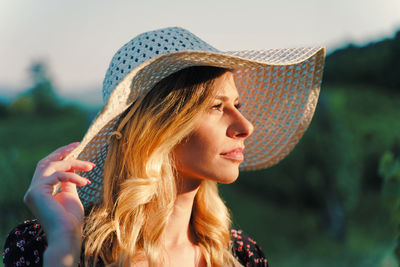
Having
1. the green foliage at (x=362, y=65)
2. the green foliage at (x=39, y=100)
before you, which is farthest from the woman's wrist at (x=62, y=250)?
the green foliage at (x=39, y=100)

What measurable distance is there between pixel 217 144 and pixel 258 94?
0.67 meters

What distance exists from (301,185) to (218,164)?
762cm

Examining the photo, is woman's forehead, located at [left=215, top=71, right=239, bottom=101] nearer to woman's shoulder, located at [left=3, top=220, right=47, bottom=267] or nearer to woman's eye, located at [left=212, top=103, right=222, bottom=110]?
woman's eye, located at [left=212, top=103, right=222, bottom=110]

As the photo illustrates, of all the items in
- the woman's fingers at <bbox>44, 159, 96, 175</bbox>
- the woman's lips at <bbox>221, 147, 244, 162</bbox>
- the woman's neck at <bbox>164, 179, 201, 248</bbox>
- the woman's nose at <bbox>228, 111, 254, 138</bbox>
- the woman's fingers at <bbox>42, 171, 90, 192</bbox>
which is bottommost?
the woman's neck at <bbox>164, 179, 201, 248</bbox>

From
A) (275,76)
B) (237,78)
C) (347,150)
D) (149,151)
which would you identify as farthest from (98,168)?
(347,150)

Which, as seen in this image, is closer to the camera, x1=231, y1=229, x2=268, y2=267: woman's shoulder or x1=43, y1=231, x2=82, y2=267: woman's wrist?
x1=43, y1=231, x2=82, y2=267: woman's wrist

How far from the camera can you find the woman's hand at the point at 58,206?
1605 mm

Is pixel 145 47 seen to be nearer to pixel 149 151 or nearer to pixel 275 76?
pixel 149 151

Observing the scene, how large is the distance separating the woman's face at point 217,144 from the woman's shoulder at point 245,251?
0.58 metres

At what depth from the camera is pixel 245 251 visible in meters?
2.34

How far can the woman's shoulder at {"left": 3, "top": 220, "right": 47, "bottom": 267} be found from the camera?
184 centimetres

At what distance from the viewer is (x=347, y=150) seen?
314 inches

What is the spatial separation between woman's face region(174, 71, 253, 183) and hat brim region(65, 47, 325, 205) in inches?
8.0

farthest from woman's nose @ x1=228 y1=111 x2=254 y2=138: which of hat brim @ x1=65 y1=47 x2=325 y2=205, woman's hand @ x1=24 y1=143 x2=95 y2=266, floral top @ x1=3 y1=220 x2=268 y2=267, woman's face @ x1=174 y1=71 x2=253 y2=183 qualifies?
floral top @ x1=3 y1=220 x2=268 y2=267
